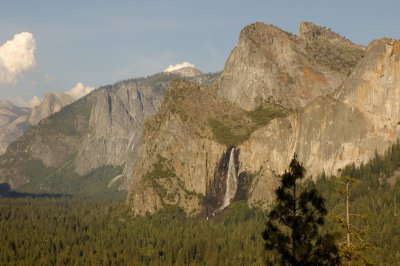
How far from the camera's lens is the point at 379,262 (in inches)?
5797

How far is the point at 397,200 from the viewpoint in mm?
197250

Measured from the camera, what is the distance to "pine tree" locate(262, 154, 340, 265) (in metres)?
47.7

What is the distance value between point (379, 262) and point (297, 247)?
10737 centimetres

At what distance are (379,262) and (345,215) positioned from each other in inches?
4014

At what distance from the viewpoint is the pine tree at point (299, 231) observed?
4766cm

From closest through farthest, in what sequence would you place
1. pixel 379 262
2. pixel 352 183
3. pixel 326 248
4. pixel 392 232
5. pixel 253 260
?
pixel 326 248
pixel 352 183
pixel 379 262
pixel 392 232
pixel 253 260

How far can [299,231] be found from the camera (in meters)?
48.4

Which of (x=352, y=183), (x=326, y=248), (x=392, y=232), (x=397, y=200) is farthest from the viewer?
(x=397, y=200)

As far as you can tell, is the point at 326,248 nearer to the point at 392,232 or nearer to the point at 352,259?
the point at 352,259

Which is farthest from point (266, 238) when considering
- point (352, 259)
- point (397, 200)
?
point (397, 200)

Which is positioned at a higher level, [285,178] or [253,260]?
[285,178]

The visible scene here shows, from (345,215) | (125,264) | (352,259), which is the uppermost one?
(345,215)

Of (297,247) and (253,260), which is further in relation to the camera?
(253,260)

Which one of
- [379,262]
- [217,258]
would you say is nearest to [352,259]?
[379,262]
